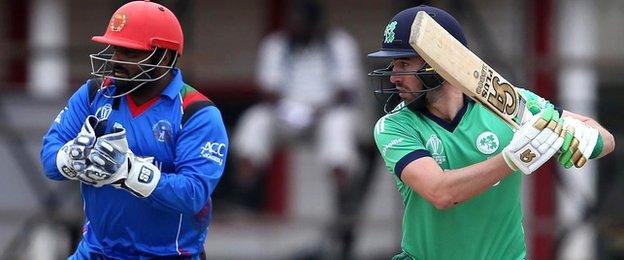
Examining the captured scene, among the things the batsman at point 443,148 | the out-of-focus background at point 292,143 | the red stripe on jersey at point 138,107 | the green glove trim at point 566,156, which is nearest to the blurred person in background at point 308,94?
the out-of-focus background at point 292,143

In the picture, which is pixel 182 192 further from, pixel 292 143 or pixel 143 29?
pixel 292 143

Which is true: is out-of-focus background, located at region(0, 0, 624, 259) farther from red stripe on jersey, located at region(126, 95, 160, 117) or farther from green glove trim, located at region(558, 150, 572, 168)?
green glove trim, located at region(558, 150, 572, 168)

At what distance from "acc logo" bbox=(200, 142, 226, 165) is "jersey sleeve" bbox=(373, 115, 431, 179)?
627 millimetres

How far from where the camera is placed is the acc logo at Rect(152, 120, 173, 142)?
20.1ft

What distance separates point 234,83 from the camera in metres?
13.2

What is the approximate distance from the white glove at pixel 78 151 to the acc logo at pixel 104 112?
246 millimetres

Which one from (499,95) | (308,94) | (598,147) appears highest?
(499,95)

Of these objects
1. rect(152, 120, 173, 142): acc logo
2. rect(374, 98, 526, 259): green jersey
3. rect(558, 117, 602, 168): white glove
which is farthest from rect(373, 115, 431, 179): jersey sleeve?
rect(152, 120, 173, 142): acc logo

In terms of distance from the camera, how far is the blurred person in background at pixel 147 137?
239 inches

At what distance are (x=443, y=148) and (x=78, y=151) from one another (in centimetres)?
137

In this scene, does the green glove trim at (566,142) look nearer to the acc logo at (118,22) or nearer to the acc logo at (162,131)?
the acc logo at (162,131)

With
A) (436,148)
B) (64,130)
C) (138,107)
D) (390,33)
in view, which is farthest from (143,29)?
(436,148)

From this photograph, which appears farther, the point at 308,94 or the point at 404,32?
the point at 308,94

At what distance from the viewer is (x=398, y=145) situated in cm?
586
